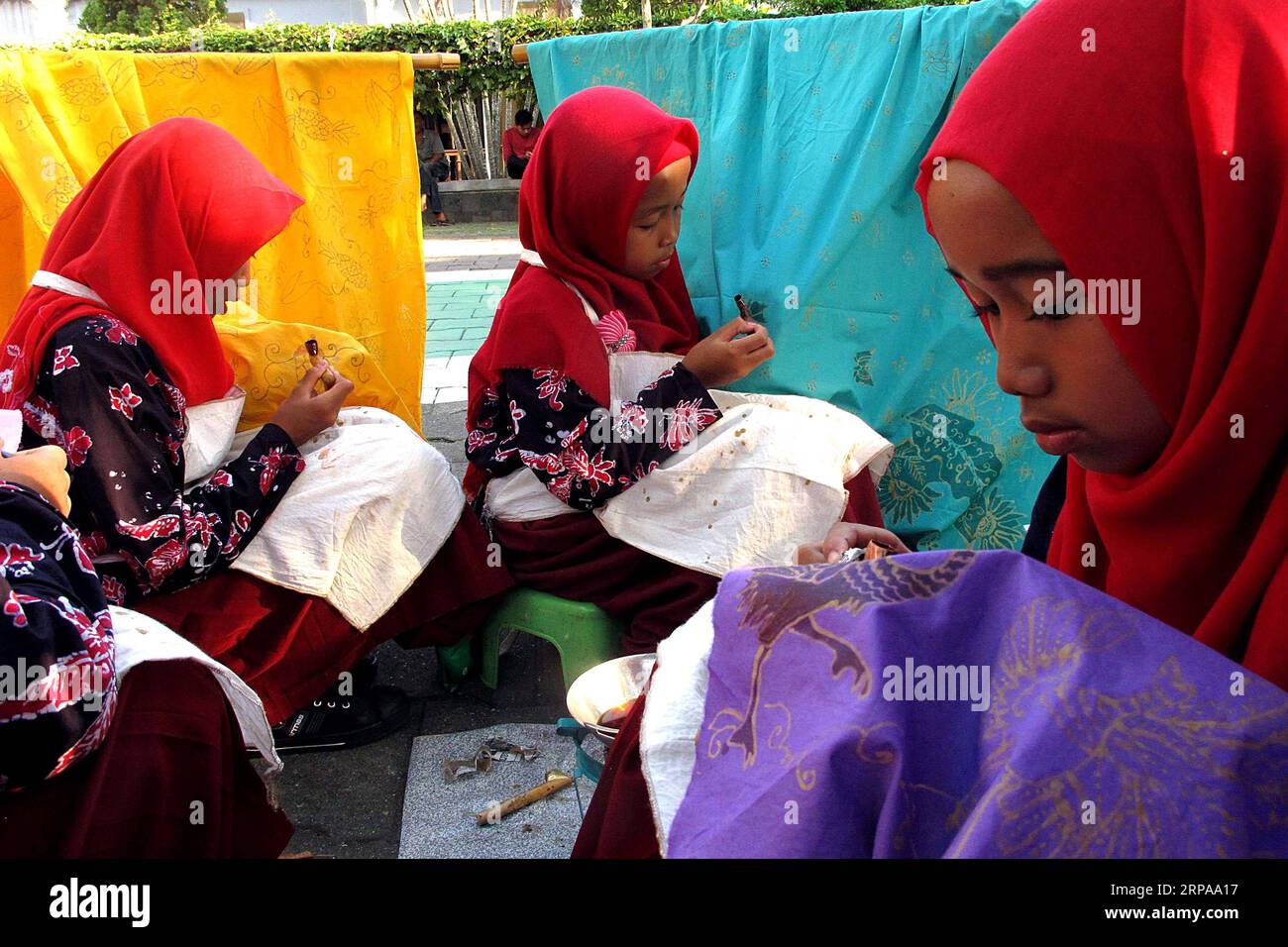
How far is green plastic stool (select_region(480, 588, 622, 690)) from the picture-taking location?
2.64m

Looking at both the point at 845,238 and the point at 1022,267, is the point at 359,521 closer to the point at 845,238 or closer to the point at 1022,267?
the point at 845,238

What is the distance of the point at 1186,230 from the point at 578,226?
1801 mm

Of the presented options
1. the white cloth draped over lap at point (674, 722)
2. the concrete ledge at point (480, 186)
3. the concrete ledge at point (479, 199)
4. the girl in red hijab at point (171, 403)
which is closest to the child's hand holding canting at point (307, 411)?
the girl in red hijab at point (171, 403)

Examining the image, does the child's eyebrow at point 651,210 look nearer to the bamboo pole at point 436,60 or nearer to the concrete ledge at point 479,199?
the bamboo pole at point 436,60

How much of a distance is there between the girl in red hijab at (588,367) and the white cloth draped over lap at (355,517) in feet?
0.58

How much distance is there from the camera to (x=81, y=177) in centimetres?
302

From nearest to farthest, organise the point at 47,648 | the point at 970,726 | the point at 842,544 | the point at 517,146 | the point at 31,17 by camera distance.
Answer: the point at 970,726
the point at 47,648
the point at 842,544
the point at 517,146
the point at 31,17

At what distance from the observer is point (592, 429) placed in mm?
2488

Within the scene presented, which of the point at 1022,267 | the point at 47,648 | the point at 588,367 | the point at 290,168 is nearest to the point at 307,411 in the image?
the point at 588,367

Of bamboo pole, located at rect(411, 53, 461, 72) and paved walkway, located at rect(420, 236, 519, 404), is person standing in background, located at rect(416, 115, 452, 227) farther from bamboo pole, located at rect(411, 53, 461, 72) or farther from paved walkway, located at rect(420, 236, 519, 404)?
bamboo pole, located at rect(411, 53, 461, 72)

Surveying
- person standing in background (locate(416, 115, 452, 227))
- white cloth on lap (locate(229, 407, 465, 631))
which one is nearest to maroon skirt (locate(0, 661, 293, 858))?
white cloth on lap (locate(229, 407, 465, 631))

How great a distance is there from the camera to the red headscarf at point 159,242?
223cm
